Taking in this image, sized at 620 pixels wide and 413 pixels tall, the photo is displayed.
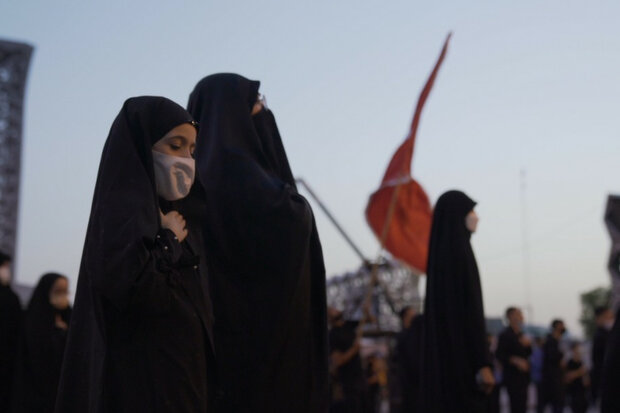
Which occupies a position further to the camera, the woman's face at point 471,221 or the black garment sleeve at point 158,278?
the woman's face at point 471,221

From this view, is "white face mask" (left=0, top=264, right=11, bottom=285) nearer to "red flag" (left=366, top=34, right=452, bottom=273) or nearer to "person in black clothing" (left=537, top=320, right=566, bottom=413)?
"red flag" (left=366, top=34, right=452, bottom=273)

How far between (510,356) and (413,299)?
79.5 ft

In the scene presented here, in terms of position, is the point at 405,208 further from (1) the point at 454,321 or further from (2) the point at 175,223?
(2) the point at 175,223

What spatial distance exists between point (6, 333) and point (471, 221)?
143 inches

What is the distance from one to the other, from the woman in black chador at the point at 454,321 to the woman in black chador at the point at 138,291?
9.98 feet

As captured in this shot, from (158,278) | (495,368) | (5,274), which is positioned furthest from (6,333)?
(158,278)

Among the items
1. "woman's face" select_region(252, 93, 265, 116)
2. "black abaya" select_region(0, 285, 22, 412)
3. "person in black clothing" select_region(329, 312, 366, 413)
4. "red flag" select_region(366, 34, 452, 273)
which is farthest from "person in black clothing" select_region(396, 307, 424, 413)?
"woman's face" select_region(252, 93, 265, 116)

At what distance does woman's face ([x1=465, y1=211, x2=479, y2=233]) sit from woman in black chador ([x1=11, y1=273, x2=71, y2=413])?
9.16ft

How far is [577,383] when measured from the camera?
14.2m

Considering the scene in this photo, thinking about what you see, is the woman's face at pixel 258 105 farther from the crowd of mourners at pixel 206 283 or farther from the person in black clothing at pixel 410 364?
the person in black clothing at pixel 410 364

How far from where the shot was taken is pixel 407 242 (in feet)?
45.1

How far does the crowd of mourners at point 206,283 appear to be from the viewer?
263 centimetres

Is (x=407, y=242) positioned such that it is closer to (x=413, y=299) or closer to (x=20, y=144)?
(x=20, y=144)

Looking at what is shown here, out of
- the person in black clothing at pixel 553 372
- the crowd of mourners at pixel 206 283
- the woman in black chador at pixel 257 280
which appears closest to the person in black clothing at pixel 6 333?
the crowd of mourners at pixel 206 283
